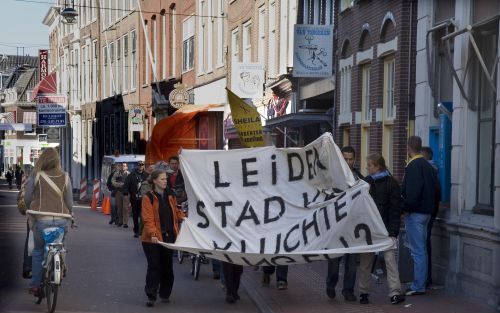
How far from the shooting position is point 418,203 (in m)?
12.1

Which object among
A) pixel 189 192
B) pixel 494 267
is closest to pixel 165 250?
pixel 189 192

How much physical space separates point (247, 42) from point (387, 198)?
66.1 feet

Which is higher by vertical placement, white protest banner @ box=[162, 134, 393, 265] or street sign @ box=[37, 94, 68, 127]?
street sign @ box=[37, 94, 68, 127]

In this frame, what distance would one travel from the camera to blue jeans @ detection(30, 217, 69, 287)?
11.1 meters

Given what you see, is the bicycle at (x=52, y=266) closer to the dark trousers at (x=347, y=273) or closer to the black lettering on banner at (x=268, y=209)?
the black lettering on banner at (x=268, y=209)

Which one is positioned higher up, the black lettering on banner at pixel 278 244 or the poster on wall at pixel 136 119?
the poster on wall at pixel 136 119

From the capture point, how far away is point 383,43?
55.7ft

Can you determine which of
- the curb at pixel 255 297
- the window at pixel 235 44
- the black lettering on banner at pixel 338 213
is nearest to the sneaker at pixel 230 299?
the curb at pixel 255 297

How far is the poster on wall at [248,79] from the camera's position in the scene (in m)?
26.0

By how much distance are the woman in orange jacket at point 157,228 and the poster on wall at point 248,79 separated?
14584 millimetres

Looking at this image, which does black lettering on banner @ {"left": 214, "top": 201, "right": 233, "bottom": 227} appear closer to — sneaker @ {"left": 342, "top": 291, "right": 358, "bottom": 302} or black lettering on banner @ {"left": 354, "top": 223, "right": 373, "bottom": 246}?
black lettering on banner @ {"left": 354, "top": 223, "right": 373, "bottom": 246}

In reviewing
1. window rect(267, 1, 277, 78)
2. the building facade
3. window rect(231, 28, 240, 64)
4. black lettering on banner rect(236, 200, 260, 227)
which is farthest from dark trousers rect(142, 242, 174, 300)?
window rect(231, 28, 240, 64)

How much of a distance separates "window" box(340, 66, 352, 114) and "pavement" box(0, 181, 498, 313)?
481cm

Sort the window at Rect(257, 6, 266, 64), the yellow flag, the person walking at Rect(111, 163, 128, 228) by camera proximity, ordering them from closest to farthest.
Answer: the yellow flag
the person walking at Rect(111, 163, 128, 228)
the window at Rect(257, 6, 266, 64)
